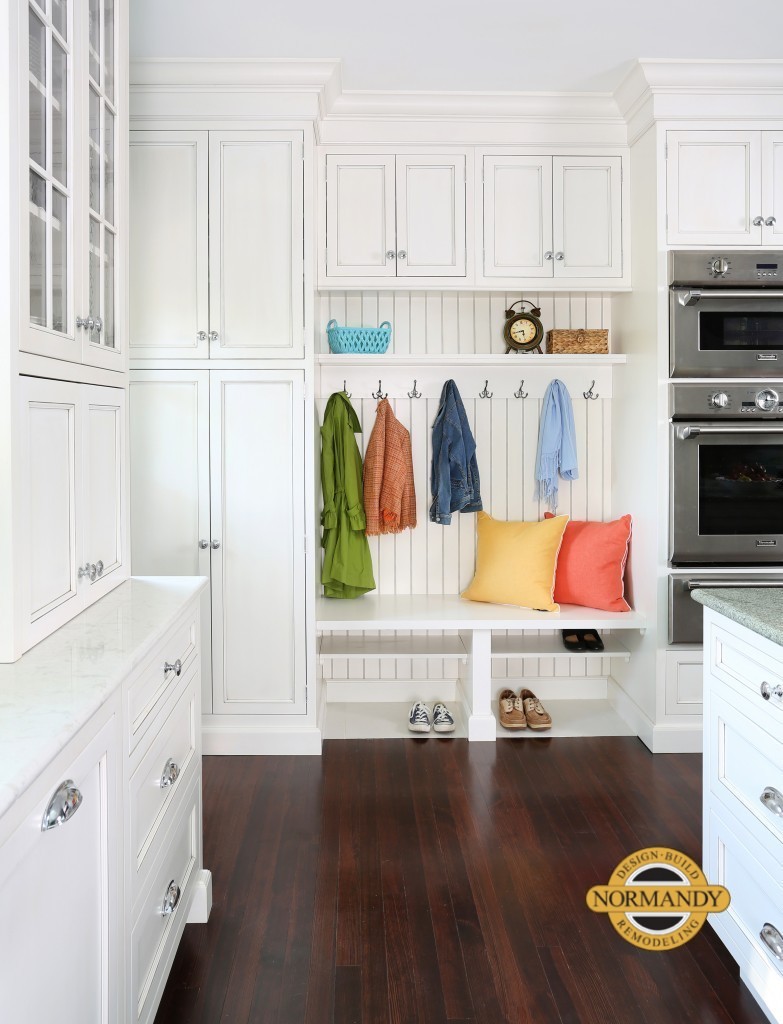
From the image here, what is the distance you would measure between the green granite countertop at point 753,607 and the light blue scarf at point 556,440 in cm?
175

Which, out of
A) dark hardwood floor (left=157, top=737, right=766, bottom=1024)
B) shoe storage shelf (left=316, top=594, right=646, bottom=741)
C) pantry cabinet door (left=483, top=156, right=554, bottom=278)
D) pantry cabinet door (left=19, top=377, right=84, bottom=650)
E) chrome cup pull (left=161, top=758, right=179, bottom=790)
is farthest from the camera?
pantry cabinet door (left=483, top=156, right=554, bottom=278)

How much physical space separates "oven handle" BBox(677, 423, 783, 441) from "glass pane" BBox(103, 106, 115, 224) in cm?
224

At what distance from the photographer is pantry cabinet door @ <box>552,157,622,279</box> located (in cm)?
350

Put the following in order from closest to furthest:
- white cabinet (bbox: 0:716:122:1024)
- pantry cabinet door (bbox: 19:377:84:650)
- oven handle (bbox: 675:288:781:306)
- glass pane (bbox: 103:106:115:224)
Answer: white cabinet (bbox: 0:716:122:1024) → pantry cabinet door (bbox: 19:377:84:650) → glass pane (bbox: 103:106:115:224) → oven handle (bbox: 675:288:781:306)

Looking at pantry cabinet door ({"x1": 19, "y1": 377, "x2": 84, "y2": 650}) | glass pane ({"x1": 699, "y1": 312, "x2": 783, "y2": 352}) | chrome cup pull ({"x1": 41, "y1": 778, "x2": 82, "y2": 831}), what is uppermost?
glass pane ({"x1": 699, "y1": 312, "x2": 783, "y2": 352})

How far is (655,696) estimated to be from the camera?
3.29 m

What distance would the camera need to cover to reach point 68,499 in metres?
1.70

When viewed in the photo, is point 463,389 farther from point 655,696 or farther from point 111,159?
point 111,159

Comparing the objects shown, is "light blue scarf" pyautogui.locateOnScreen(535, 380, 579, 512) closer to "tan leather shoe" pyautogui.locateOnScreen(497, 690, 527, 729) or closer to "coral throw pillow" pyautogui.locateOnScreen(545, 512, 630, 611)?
"coral throw pillow" pyautogui.locateOnScreen(545, 512, 630, 611)

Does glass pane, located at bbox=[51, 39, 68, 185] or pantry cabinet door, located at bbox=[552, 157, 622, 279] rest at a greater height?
pantry cabinet door, located at bbox=[552, 157, 622, 279]

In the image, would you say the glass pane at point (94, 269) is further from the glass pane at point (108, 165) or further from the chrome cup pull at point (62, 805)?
the chrome cup pull at point (62, 805)

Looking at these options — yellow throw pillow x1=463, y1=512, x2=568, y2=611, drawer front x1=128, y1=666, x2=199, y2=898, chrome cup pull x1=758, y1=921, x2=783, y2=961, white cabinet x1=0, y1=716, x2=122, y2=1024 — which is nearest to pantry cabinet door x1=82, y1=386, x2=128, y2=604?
drawer front x1=128, y1=666, x2=199, y2=898

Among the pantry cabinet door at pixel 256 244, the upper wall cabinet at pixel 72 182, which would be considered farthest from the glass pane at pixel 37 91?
the pantry cabinet door at pixel 256 244

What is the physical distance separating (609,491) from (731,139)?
61.8 inches
